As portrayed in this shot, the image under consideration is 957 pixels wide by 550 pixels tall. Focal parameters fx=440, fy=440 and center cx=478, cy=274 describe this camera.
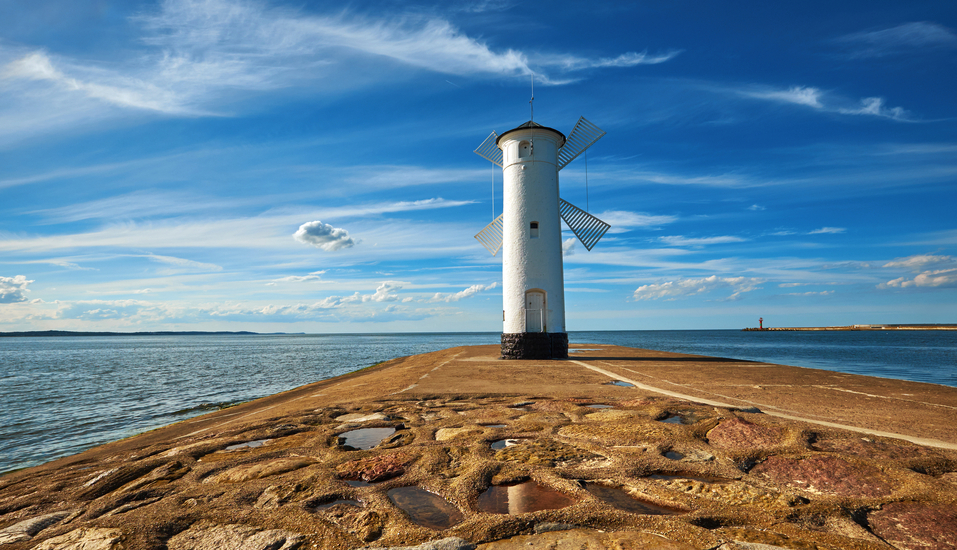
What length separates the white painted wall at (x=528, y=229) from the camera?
1648 cm

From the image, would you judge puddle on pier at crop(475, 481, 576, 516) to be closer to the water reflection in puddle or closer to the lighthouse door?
the water reflection in puddle

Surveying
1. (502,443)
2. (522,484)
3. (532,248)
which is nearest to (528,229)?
(532,248)

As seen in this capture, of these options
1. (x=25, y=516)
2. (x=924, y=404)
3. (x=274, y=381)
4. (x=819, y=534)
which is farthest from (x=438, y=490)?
(x=274, y=381)

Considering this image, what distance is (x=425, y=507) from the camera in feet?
10.1

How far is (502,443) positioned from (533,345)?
1183cm

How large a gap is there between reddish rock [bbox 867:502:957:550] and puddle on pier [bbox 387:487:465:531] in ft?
8.12

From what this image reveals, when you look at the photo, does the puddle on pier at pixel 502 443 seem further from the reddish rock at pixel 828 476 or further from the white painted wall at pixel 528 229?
the white painted wall at pixel 528 229

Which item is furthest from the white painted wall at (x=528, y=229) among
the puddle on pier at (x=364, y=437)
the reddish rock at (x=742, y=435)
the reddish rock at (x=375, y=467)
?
the reddish rock at (x=375, y=467)

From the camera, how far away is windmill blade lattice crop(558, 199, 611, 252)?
18766mm

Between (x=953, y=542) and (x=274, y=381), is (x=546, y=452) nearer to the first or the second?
(x=953, y=542)

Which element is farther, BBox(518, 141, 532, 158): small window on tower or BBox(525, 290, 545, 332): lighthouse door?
BBox(518, 141, 532, 158): small window on tower

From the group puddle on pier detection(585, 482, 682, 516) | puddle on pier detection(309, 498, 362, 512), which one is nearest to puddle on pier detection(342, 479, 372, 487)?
puddle on pier detection(309, 498, 362, 512)

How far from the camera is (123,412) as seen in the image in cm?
1295

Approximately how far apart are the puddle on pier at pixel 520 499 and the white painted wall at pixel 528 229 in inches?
515
